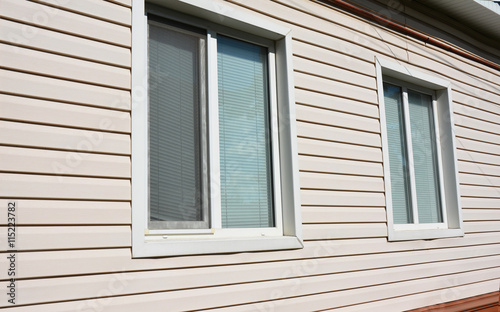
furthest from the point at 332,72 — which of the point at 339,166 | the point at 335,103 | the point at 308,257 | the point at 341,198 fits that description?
the point at 308,257

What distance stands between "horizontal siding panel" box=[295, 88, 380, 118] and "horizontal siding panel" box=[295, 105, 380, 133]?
0.04 metres

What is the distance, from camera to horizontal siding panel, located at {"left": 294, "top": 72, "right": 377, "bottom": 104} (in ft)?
14.3

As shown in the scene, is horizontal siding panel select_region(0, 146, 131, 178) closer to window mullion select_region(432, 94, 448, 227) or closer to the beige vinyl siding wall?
the beige vinyl siding wall

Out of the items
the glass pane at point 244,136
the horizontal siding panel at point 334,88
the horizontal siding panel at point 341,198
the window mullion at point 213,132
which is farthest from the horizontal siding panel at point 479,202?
the window mullion at point 213,132

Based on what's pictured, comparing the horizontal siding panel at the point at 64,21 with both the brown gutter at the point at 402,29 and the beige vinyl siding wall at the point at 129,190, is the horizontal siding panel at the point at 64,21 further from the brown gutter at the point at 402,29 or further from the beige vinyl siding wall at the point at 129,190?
the brown gutter at the point at 402,29

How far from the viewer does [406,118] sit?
5.59 metres

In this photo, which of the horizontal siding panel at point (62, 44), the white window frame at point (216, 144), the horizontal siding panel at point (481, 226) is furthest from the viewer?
the horizontal siding panel at point (481, 226)

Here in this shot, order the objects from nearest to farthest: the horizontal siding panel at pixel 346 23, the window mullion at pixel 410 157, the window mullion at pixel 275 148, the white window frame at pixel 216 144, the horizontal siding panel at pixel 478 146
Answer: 1. the white window frame at pixel 216 144
2. the window mullion at pixel 275 148
3. the horizontal siding panel at pixel 346 23
4. the window mullion at pixel 410 157
5. the horizontal siding panel at pixel 478 146

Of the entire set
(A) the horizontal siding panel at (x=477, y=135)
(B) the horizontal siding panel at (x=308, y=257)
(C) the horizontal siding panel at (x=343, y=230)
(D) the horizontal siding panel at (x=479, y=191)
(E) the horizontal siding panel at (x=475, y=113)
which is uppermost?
(E) the horizontal siding panel at (x=475, y=113)

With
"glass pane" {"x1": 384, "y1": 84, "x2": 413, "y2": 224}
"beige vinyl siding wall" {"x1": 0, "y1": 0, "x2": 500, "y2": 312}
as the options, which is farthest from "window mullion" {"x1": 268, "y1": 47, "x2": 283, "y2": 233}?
"glass pane" {"x1": 384, "y1": 84, "x2": 413, "y2": 224}

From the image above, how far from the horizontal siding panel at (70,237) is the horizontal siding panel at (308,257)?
0.04 meters

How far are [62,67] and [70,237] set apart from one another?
97 centimetres

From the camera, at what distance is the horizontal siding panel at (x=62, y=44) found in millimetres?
2857

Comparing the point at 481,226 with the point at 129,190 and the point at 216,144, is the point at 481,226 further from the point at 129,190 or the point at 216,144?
the point at 129,190
